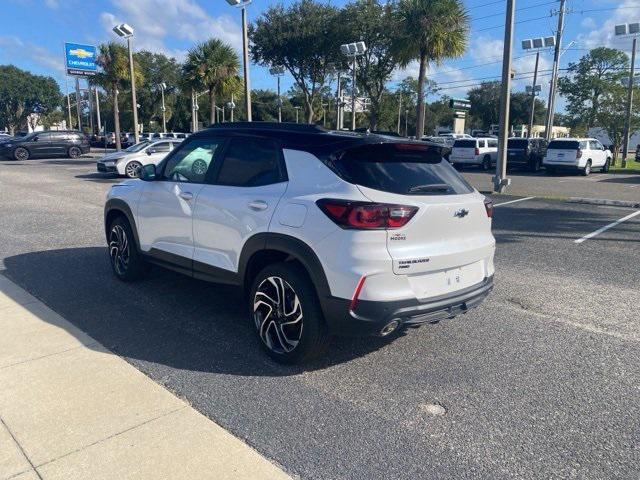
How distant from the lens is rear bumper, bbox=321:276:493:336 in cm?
331

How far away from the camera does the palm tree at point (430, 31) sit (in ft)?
74.5

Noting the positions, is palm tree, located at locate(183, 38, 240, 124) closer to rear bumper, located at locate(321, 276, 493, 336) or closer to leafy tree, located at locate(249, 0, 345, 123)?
leafy tree, located at locate(249, 0, 345, 123)

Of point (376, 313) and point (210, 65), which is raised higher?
point (210, 65)

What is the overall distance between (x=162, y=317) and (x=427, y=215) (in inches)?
106

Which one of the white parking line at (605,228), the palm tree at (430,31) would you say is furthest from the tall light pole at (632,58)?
the white parking line at (605,228)

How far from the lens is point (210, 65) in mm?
30594

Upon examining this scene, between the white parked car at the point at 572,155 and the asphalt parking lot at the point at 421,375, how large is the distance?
1879 centimetres

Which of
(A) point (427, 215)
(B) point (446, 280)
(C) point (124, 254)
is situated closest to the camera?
(A) point (427, 215)

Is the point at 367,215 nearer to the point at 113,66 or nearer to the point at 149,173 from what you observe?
the point at 149,173

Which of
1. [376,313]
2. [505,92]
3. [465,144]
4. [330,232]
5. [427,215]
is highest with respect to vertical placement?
[505,92]

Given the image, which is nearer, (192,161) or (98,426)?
(98,426)

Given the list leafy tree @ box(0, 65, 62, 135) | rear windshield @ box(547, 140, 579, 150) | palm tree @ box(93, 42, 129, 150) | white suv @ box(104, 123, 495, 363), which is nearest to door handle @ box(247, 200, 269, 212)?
white suv @ box(104, 123, 495, 363)

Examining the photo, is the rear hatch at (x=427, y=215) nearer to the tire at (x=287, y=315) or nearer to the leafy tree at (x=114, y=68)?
the tire at (x=287, y=315)

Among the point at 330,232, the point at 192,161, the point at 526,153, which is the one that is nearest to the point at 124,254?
the point at 192,161
